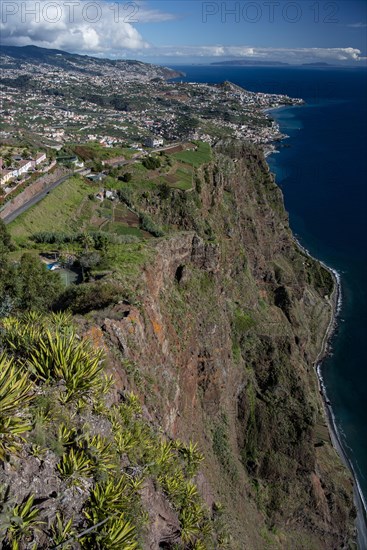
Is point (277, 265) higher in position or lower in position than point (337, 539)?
higher

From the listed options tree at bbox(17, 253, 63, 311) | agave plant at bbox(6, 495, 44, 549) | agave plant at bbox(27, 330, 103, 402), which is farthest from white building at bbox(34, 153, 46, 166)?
agave plant at bbox(6, 495, 44, 549)

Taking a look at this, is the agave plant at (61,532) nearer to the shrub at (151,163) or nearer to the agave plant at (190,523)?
the agave plant at (190,523)

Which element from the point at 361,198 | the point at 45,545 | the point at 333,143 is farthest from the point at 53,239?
the point at 333,143

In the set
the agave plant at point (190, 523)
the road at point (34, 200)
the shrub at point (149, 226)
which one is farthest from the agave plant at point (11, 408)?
the shrub at point (149, 226)

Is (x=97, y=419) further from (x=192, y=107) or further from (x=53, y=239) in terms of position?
(x=192, y=107)

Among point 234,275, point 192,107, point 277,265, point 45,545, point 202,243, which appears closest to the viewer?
point 45,545
